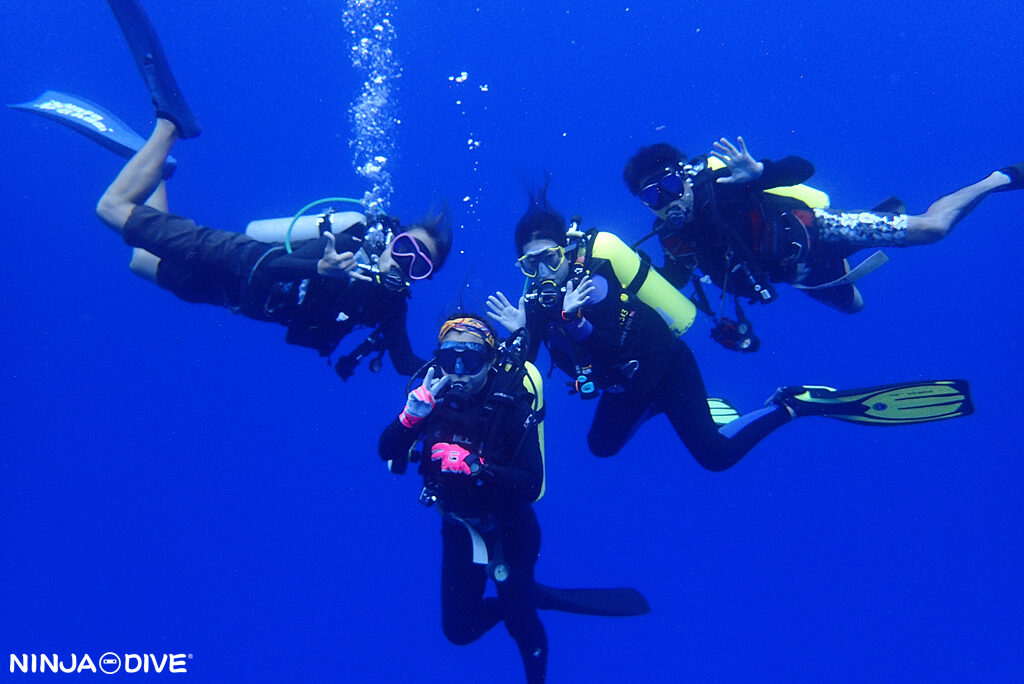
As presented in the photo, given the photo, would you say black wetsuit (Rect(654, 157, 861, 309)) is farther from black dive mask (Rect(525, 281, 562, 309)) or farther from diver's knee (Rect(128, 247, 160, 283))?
diver's knee (Rect(128, 247, 160, 283))

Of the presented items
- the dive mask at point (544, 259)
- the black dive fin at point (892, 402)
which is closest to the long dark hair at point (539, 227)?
the dive mask at point (544, 259)

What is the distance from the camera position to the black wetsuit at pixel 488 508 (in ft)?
14.1

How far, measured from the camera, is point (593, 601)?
6.19 metres

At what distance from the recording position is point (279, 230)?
5.54m

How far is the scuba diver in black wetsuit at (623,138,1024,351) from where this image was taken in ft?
15.8

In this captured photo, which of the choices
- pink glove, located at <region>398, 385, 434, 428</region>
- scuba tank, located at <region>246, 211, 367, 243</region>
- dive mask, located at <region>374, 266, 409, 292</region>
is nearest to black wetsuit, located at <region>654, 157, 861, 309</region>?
dive mask, located at <region>374, 266, 409, 292</region>

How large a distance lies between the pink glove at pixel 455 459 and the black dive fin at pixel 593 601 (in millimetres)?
2356

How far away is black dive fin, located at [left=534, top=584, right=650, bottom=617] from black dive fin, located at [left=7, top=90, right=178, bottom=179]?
6.15m

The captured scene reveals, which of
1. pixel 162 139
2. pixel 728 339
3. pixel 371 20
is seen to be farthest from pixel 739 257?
pixel 371 20

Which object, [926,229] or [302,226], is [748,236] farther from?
[302,226]

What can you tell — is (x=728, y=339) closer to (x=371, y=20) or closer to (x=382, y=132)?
(x=382, y=132)

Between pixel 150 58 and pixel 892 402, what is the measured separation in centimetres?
825

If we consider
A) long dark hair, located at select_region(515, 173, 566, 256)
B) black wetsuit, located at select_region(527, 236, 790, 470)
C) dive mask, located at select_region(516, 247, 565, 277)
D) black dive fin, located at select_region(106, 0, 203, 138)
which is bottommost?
black wetsuit, located at select_region(527, 236, 790, 470)

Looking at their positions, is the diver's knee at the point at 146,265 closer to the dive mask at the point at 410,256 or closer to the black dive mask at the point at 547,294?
the dive mask at the point at 410,256
